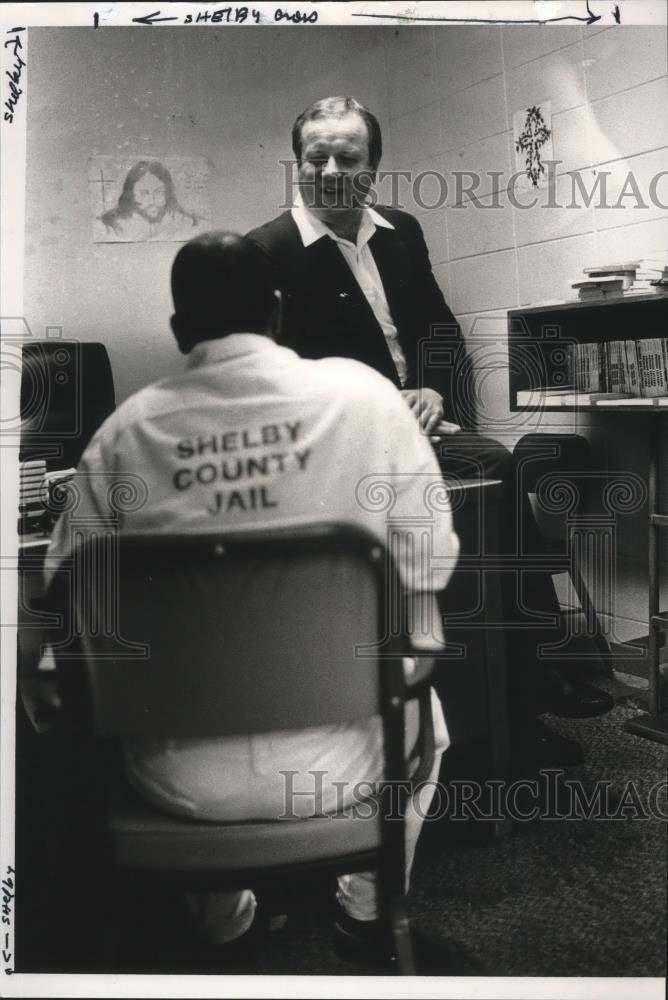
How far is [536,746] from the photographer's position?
1.62 meters

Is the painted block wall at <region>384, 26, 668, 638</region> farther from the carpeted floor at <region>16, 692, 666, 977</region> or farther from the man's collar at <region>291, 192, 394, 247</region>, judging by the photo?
the carpeted floor at <region>16, 692, 666, 977</region>

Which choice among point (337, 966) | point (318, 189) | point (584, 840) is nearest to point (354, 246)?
point (318, 189)

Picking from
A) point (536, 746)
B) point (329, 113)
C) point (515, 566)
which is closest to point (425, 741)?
point (536, 746)

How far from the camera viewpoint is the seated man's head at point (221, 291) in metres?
1.40

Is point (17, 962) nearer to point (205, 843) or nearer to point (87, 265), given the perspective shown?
point (205, 843)

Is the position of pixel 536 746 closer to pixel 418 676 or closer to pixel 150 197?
pixel 418 676

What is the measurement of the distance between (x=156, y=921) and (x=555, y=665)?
94 centimetres

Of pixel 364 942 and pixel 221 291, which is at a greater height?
pixel 221 291

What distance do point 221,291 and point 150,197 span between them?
11.3 inches

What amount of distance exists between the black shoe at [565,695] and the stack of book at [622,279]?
34.5 inches

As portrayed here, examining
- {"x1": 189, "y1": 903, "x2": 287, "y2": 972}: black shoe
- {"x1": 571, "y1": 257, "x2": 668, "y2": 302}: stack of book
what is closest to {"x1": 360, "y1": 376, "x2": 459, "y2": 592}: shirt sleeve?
{"x1": 571, "y1": 257, "x2": 668, "y2": 302}: stack of book

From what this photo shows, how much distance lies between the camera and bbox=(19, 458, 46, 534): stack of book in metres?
1.56

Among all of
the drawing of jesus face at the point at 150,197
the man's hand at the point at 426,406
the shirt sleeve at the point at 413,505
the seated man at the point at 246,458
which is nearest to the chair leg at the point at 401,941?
the seated man at the point at 246,458
